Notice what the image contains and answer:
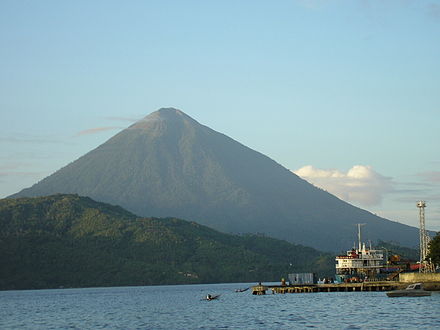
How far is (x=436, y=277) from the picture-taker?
124m

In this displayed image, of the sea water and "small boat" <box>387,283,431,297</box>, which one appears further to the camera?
"small boat" <box>387,283,431,297</box>

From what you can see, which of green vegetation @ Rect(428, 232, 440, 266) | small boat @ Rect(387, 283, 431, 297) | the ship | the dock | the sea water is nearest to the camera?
the sea water

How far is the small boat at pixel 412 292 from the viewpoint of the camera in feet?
371

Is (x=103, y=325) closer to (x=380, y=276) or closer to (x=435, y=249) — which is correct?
(x=435, y=249)

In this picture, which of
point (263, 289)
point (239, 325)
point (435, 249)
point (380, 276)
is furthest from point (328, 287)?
point (239, 325)

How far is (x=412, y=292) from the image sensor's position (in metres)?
115

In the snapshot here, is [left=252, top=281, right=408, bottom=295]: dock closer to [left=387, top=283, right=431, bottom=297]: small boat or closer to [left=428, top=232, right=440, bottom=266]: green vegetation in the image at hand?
[left=428, top=232, right=440, bottom=266]: green vegetation

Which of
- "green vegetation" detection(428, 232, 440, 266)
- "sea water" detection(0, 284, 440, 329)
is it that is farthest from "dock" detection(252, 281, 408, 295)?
"sea water" detection(0, 284, 440, 329)

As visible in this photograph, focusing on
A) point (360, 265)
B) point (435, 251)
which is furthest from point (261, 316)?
point (360, 265)

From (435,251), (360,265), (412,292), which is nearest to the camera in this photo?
Answer: (412,292)

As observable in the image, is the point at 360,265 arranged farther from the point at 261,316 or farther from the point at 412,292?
the point at 261,316

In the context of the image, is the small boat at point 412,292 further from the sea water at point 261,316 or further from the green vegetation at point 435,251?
the green vegetation at point 435,251

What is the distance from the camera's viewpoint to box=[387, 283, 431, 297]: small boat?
371 feet

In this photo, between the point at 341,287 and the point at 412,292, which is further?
the point at 341,287
